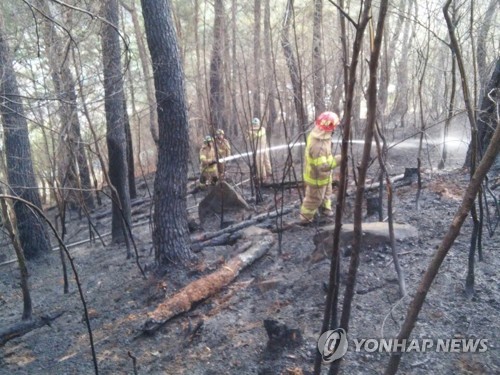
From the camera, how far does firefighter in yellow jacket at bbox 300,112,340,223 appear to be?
612 centimetres

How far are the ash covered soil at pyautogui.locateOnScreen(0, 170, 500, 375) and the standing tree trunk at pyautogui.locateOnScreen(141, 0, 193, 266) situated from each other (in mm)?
472

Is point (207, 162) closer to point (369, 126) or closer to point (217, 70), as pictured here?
point (217, 70)

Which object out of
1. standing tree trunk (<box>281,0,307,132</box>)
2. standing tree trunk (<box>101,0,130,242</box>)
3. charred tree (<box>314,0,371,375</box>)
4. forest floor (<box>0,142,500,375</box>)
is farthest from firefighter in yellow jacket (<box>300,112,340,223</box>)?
charred tree (<box>314,0,371,375</box>)

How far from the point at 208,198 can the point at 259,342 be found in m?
4.80

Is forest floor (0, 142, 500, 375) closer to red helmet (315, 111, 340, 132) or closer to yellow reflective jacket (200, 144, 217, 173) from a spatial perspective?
red helmet (315, 111, 340, 132)

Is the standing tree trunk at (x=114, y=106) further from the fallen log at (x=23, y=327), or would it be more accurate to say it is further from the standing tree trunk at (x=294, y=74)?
the standing tree trunk at (x=294, y=74)

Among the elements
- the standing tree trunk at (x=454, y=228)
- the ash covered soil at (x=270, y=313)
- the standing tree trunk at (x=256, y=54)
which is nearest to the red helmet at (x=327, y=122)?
the ash covered soil at (x=270, y=313)

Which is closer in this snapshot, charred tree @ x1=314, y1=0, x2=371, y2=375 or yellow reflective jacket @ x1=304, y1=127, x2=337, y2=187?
charred tree @ x1=314, y1=0, x2=371, y2=375

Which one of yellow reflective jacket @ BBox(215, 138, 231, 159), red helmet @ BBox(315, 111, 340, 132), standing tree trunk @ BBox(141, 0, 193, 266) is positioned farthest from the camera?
yellow reflective jacket @ BBox(215, 138, 231, 159)

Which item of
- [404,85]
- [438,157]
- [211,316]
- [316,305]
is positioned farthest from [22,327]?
[404,85]

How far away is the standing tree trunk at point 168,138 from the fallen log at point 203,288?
0.76 meters

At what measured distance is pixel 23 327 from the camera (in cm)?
469

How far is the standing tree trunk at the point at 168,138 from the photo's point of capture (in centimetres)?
521

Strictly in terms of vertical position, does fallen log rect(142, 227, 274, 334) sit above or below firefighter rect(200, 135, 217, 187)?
below
